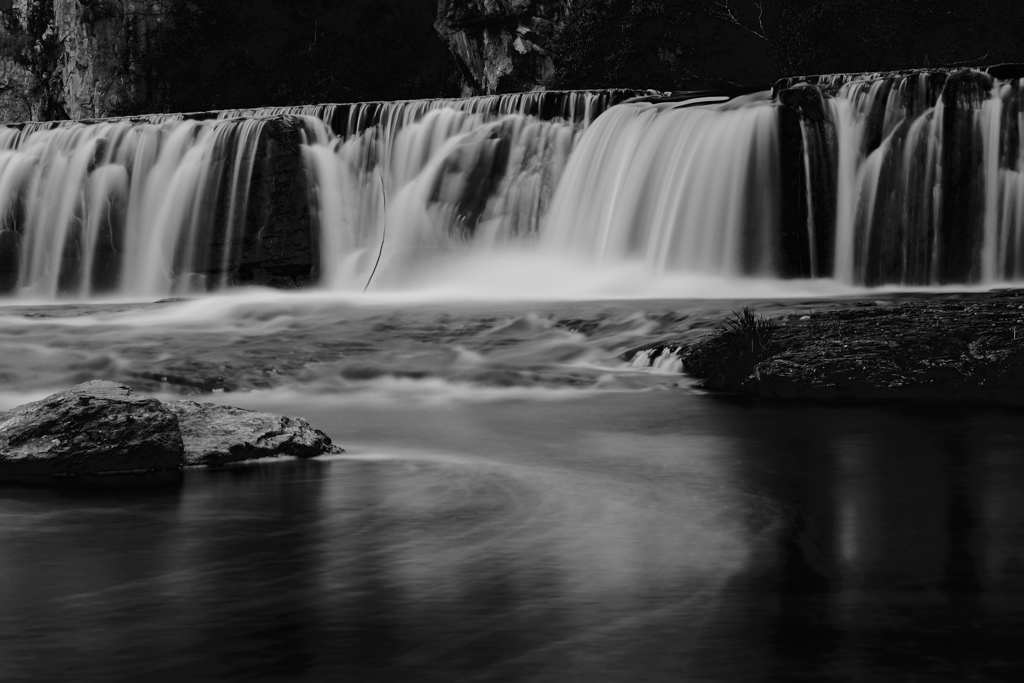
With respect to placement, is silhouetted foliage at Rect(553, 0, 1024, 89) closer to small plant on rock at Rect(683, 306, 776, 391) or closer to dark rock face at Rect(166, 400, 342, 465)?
small plant on rock at Rect(683, 306, 776, 391)

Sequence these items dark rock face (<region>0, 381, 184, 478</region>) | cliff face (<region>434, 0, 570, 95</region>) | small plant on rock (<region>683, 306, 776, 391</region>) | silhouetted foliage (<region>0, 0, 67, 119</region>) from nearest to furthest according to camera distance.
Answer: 1. dark rock face (<region>0, 381, 184, 478</region>)
2. small plant on rock (<region>683, 306, 776, 391</region>)
3. cliff face (<region>434, 0, 570, 95</region>)
4. silhouetted foliage (<region>0, 0, 67, 119</region>)

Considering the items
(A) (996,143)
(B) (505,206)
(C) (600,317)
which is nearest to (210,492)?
(C) (600,317)

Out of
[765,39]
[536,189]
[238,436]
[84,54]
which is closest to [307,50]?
[84,54]

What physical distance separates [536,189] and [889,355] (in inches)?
407

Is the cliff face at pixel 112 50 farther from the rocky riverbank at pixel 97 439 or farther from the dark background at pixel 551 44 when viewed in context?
the rocky riverbank at pixel 97 439

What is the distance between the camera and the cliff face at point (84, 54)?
28000 mm

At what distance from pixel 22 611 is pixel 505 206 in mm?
14871

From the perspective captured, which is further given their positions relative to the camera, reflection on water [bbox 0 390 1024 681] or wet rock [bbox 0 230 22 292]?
wet rock [bbox 0 230 22 292]

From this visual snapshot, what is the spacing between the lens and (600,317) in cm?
1095

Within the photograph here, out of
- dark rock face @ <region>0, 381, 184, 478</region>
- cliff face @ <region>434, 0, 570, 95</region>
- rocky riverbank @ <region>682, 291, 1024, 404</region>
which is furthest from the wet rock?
dark rock face @ <region>0, 381, 184, 478</region>

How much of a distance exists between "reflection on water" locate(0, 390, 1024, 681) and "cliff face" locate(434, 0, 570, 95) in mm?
19048

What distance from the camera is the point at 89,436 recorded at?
554 centimetres

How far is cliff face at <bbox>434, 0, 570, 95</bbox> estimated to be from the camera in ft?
81.1

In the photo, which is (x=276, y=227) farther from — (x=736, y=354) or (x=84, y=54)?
(x=84, y=54)
